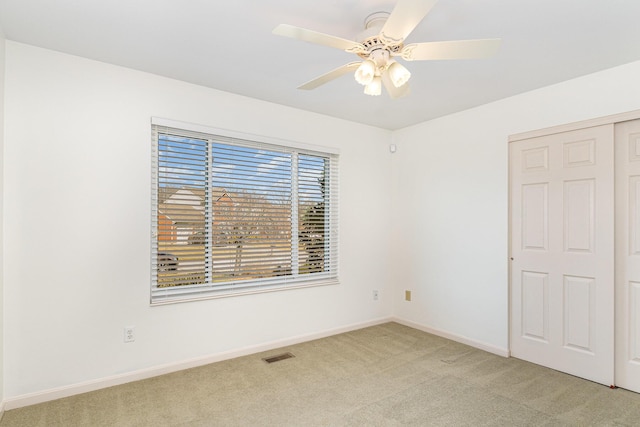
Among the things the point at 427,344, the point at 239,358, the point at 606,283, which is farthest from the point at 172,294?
the point at 606,283

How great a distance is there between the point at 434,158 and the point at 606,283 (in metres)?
2.03

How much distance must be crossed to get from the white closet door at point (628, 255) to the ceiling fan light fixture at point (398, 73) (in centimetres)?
205

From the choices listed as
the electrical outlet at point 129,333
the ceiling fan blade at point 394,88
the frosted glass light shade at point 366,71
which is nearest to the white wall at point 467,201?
the ceiling fan blade at point 394,88

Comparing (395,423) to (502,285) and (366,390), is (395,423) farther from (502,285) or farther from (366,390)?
(502,285)

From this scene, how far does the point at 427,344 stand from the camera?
3.69 m

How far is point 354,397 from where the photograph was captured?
8.46ft

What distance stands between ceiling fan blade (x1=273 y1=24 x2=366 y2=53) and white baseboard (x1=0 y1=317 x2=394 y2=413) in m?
2.75

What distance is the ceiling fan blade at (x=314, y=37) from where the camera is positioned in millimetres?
1704

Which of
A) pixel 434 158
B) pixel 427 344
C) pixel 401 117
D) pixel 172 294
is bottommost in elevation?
pixel 427 344

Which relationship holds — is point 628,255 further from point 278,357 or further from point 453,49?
point 278,357

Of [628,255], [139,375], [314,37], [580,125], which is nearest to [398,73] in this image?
[314,37]

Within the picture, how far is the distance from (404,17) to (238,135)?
2.16 metres

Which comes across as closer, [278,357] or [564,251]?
[564,251]

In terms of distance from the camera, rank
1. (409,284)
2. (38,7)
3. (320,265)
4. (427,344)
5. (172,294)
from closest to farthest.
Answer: (38,7), (172,294), (427,344), (320,265), (409,284)
